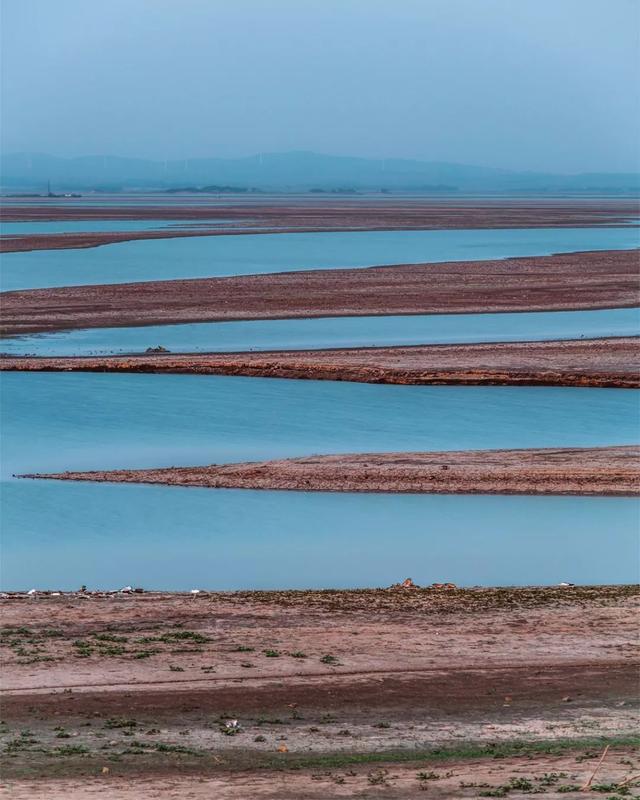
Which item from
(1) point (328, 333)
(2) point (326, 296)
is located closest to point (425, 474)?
(1) point (328, 333)

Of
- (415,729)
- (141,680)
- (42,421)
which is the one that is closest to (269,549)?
(141,680)

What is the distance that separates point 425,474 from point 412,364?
9546mm

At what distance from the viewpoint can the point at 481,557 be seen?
56.2 feet

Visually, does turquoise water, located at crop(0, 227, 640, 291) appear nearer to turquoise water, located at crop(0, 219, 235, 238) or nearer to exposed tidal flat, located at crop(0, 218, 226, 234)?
exposed tidal flat, located at crop(0, 218, 226, 234)

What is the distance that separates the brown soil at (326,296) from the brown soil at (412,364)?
6.51 metres

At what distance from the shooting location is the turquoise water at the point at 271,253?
50844 millimetres

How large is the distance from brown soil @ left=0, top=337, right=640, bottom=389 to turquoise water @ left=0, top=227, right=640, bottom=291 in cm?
1519

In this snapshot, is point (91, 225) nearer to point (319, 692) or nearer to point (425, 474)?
point (425, 474)

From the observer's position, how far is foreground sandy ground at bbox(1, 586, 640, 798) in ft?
29.5

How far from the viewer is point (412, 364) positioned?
30.0 meters

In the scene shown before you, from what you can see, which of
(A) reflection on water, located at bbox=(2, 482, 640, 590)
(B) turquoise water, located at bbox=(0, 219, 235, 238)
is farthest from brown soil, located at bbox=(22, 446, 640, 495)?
(B) turquoise water, located at bbox=(0, 219, 235, 238)

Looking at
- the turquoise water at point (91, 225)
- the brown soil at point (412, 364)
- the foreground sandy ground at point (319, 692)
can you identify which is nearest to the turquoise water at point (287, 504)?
the brown soil at point (412, 364)

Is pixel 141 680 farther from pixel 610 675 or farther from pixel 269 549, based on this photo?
pixel 269 549

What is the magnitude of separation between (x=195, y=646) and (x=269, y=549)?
5020mm
